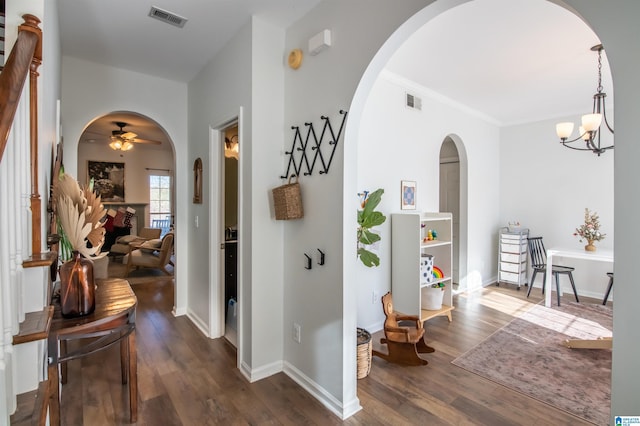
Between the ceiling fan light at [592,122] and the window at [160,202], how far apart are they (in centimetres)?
867

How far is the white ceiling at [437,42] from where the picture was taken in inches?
92.2

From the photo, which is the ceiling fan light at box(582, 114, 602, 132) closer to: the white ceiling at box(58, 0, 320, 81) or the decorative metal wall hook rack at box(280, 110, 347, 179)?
the decorative metal wall hook rack at box(280, 110, 347, 179)

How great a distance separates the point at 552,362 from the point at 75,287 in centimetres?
356

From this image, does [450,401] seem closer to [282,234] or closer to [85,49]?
[282,234]

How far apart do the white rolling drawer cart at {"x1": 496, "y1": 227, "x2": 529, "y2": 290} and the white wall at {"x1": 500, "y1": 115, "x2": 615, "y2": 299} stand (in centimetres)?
35

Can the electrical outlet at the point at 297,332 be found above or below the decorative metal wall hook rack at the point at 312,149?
below

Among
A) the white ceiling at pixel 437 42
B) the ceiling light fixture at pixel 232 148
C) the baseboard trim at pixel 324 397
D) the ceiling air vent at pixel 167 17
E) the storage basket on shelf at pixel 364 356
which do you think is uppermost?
the white ceiling at pixel 437 42

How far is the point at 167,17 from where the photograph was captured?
7.98ft

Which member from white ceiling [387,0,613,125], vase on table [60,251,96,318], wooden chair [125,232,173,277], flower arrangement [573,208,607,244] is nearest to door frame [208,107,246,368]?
vase on table [60,251,96,318]

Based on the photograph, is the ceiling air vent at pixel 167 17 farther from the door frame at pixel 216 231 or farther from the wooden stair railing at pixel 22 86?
the wooden stair railing at pixel 22 86

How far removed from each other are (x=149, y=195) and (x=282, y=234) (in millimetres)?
7246

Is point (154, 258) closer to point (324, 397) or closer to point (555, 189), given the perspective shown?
point (324, 397)

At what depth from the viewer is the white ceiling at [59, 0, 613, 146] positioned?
2342 mm

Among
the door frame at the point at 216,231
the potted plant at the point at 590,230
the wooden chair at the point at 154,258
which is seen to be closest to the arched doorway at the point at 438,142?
the potted plant at the point at 590,230
